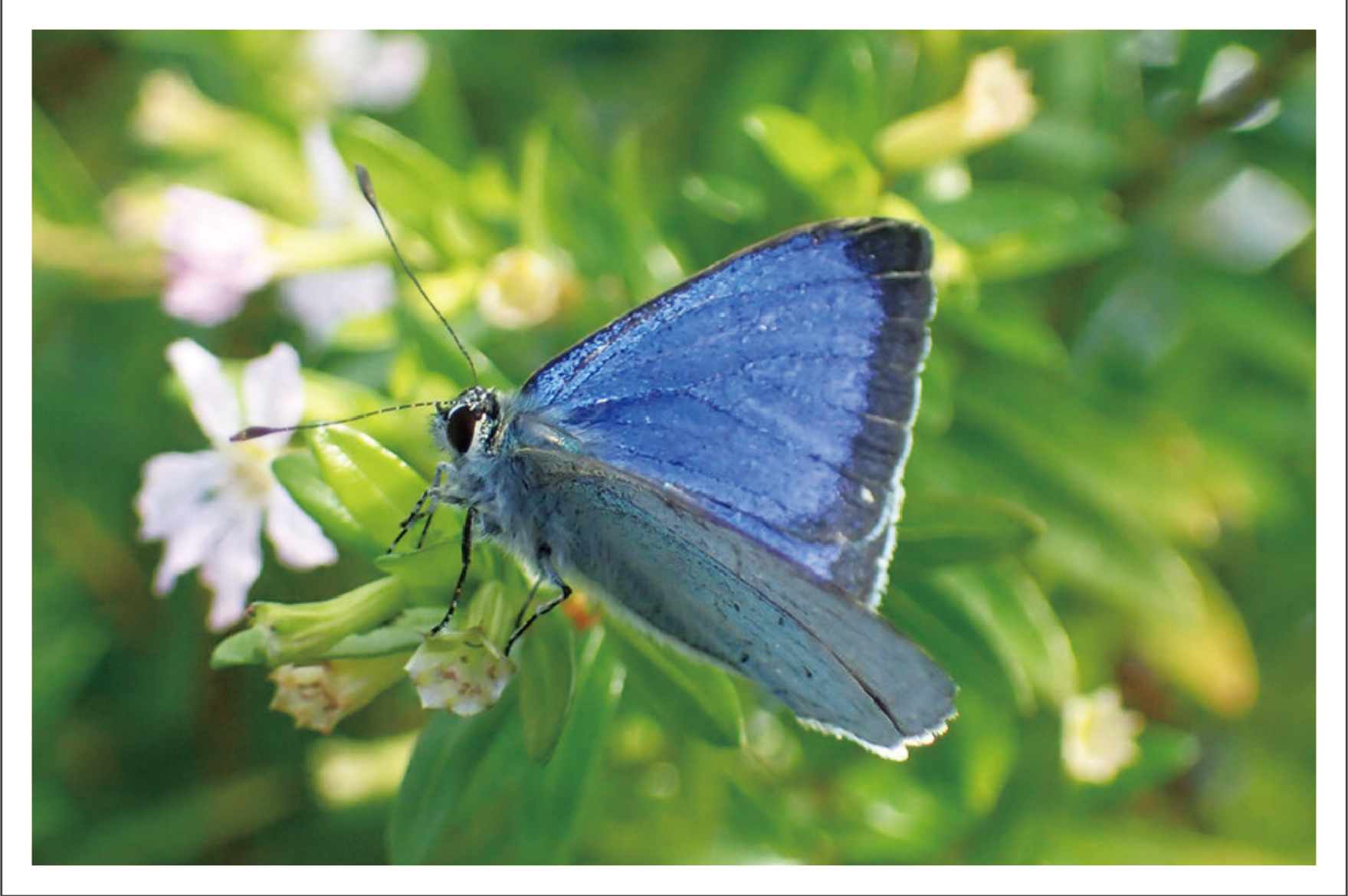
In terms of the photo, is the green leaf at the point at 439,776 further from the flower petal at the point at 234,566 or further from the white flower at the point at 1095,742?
the white flower at the point at 1095,742

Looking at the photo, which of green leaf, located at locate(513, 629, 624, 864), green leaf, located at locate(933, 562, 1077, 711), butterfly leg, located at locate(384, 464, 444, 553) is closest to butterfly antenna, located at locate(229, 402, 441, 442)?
butterfly leg, located at locate(384, 464, 444, 553)

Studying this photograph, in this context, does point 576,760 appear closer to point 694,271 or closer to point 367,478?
point 367,478

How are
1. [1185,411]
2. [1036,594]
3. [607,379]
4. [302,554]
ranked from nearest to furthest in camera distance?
[607,379], [302,554], [1036,594], [1185,411]

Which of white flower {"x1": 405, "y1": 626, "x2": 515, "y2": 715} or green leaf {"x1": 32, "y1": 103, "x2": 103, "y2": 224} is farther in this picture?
green leaf {"x1": 32, "y1": 103, "x2": 103, "y2": 224}

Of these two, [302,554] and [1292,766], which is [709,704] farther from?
[1292,766]

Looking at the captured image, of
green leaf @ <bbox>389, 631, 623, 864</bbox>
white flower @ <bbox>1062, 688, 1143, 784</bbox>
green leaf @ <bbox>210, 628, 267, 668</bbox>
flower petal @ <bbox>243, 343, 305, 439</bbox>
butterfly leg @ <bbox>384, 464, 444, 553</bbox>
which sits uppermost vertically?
flower petal @ <bbox>243, 343, 305, 439</bbox>

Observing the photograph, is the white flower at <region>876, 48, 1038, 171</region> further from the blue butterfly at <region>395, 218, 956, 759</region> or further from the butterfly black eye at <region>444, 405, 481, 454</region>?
the butterfly black eye at <region>444, 405, 481, 454</region>
